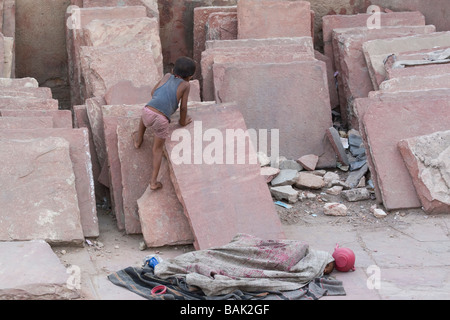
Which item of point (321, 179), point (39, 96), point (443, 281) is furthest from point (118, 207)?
A: point (443, 281)

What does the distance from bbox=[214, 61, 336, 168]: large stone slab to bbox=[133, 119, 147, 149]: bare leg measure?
1.71 metres

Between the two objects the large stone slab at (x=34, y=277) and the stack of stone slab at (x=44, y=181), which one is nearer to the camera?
the large stone slab at (x=34, y=277)

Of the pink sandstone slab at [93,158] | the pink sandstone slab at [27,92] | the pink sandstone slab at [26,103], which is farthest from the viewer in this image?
the pink sandstone slab at [27,92]

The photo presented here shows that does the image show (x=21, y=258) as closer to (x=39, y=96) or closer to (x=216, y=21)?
(x=39, y=96)

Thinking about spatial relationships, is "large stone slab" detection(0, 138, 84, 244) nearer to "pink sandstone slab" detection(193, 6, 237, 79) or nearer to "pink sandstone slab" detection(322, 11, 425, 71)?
"pink sandstone slab" detection(193, 6, 237, 79)

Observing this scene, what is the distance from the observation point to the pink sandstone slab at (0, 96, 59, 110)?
24.0 ft

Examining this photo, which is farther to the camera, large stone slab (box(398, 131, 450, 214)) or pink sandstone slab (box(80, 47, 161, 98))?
pink sandstone slab (box(80, 47, 161, 98))

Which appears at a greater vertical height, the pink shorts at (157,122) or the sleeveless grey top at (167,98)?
the sleeveless grey top at (167,98)

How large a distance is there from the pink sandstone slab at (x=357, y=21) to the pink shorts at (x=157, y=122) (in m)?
3.67

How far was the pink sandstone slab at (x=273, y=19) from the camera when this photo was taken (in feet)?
30.2

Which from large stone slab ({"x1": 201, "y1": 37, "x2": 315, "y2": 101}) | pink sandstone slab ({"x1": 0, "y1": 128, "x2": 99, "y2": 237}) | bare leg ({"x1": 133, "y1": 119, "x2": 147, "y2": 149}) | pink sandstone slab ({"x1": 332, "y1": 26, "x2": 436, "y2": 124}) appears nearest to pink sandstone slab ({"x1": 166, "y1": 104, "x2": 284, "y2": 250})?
bare leg ({"x1": 133, "y1": 119, "x2": 147, "y2": 149})

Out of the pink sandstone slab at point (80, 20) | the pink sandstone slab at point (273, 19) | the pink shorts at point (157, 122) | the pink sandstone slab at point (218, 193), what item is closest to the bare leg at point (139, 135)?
the pink shorts at point (157, 122)

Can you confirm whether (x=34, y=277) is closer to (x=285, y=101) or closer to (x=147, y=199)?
(x=147, y=199)

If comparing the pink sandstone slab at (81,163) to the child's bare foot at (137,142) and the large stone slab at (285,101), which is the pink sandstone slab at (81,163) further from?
the large stone slab at (285,101)
